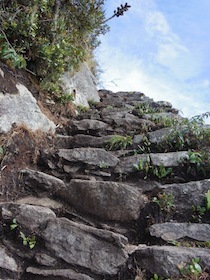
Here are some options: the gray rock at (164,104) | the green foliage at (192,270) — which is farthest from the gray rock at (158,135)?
the gray rock at (164,104)

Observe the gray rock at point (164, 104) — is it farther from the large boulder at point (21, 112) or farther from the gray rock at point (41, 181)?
the gray rock at point (41, 181)

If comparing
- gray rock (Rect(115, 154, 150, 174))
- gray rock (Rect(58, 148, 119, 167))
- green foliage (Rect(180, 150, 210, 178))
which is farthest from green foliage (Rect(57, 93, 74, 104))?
green foliage (Rect(180, 150, 210, 178))

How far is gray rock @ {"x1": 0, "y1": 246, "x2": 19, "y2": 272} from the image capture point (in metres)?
2.24

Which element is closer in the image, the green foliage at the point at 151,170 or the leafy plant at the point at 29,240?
the leafy plant at the point at 29,240

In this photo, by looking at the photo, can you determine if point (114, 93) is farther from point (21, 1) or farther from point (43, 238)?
point (43, 238)

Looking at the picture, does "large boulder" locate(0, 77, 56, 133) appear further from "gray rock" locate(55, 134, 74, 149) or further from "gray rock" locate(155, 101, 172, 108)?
"gray rock" locate(155, 101, 172, 108)

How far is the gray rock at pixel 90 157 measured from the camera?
11.4 ft

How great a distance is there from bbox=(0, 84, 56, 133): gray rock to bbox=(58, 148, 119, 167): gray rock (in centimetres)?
70

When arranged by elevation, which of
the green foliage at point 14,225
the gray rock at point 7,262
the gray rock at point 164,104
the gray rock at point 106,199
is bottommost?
the gray rock at point 7,262

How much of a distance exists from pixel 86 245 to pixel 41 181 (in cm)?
103

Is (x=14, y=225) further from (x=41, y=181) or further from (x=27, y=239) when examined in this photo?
(x=41, y=181)

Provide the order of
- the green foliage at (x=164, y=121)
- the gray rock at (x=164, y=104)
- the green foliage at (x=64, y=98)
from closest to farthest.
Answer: the green foliage at (x=164, y=121), the green foliage at (x=64, y=98), the gray rock at (x=164, y=104)

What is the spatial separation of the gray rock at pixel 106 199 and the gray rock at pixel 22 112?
1311mm

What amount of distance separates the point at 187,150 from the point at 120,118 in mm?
1645
